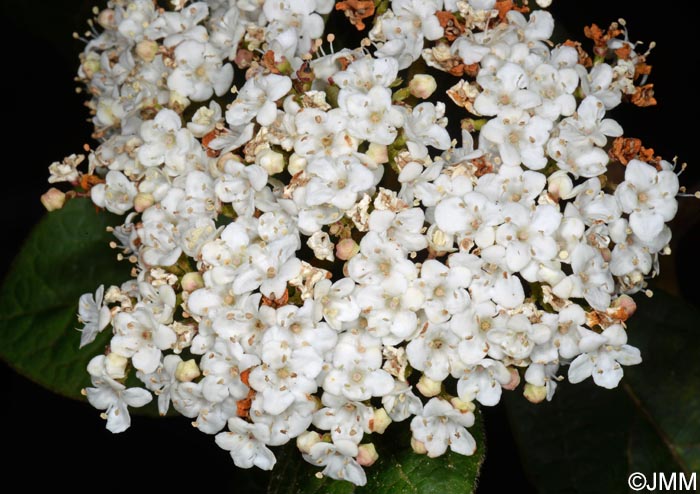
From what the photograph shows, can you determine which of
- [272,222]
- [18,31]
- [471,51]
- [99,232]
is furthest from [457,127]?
[18,31]

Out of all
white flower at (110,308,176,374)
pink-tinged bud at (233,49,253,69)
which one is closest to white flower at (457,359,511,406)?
white flower at (110,308,176,374)

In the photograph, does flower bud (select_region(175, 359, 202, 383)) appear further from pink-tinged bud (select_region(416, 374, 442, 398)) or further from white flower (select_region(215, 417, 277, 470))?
pink-tinged bud (select_region(416, 374, 442, 398))

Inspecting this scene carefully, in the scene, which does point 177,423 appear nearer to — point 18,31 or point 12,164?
point 12,164

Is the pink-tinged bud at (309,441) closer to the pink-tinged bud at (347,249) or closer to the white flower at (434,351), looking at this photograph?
the white flower at (434,351)

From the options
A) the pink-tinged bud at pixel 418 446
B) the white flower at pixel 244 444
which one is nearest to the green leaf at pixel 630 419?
the pink-tinged bud at pixel 418 446

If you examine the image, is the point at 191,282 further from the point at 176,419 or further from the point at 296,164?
the point at 176,419

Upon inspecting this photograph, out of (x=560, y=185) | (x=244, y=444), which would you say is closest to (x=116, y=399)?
(x=244, y=444)
